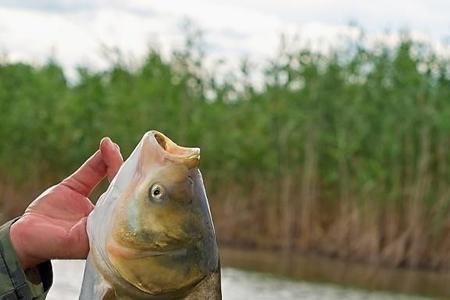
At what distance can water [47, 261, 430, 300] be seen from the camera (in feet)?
52.4

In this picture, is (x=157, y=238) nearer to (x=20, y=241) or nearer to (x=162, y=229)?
(x=162, y=229)

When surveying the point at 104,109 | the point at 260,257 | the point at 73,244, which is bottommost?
the point at 260,257

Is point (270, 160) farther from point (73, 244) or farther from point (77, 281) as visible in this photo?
point (73, 244)

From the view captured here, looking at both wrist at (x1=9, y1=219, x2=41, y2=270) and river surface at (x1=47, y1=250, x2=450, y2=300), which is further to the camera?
river surface at (x1=47, y1=250, x2=450, y2=300)

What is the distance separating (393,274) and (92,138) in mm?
8200

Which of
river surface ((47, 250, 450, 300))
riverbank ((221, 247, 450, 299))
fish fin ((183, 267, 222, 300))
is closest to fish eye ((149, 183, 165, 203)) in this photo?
fish fin ((183, 267, 222, 300))

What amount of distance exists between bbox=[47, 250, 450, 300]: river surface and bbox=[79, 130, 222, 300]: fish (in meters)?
12.3

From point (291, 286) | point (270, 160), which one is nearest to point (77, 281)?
point (291, 286)

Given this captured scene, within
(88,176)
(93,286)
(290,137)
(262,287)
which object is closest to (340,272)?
(262,287)

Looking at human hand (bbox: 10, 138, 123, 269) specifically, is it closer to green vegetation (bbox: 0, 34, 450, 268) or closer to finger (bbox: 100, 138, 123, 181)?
finger (bbox: 100, 138, 123, 181)

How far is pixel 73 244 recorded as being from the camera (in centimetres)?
221

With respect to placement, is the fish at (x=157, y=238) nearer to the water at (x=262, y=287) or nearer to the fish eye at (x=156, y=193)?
the fish eye at (x=156, y=193)

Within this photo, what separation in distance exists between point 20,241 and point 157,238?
0.45 metres

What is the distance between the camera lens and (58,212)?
2.28 meters
